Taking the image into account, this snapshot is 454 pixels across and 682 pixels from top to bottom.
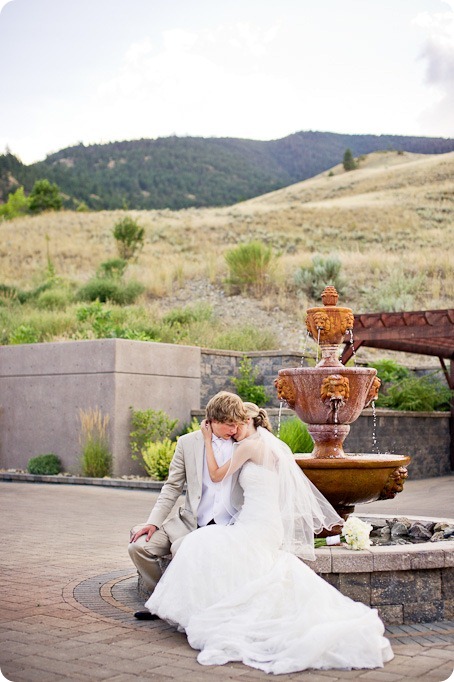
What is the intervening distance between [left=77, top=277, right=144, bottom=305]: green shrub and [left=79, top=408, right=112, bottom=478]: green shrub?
9191mm

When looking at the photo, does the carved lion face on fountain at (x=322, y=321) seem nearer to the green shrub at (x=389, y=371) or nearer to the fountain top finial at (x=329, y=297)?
the fountain top finial at (x=329, y=297)

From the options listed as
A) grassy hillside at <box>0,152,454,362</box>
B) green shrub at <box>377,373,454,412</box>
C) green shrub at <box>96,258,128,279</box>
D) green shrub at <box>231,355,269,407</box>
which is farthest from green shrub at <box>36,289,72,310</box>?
green shrub at <box>377,373,454,412</box>

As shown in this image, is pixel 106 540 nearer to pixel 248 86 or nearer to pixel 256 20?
pixel 248 86

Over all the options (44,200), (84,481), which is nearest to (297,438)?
(84,481)

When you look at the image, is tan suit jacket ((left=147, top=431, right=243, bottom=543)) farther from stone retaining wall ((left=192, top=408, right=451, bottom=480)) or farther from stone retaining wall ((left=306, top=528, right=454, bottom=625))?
stone retaining wall ((left=192, top=408, right=451, bottom=480))

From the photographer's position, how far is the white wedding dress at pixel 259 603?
488 cm

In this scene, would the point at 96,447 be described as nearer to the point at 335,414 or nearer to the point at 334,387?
the point at 335,414

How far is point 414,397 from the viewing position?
18328 millimetres

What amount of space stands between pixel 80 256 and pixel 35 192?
2177 centimetres

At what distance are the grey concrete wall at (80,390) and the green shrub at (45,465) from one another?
16cm

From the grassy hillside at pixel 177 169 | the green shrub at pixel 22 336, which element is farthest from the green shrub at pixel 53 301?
the grassy hillside at pixel 177 169

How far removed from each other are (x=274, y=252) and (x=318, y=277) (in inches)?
460

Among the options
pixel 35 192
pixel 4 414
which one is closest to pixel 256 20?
pixel 4 414

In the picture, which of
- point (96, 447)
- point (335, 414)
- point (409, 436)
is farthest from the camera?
point (409, 436)
